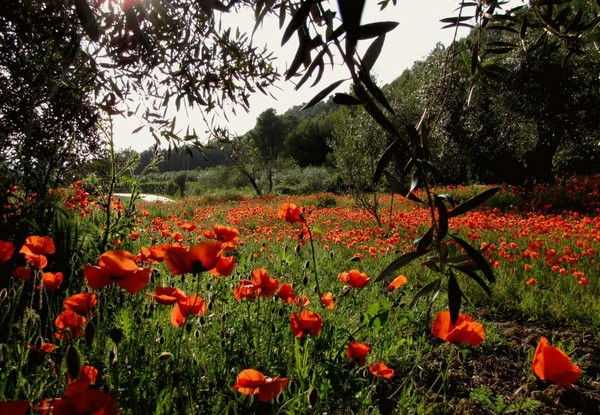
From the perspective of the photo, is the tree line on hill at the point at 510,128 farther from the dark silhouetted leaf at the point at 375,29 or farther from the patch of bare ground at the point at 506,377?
the dark silhouetted leaf at the point at 375,29

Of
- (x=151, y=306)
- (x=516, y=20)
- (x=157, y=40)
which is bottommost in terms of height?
(x=151, y=306)

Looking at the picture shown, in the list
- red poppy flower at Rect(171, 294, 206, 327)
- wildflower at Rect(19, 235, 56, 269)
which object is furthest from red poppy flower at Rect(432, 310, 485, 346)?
wildflower at Rect(19, 235, 56, 269)

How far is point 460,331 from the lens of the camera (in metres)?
1.22

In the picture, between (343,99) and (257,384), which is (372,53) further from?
(257,384)

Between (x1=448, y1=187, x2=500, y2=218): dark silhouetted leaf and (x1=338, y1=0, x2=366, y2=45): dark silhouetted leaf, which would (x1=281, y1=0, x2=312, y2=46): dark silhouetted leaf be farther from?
(x1=448, y1=187, x2=500, y2=218): dark silhouetted leaf

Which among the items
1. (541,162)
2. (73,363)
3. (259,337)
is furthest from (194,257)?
(541,162)

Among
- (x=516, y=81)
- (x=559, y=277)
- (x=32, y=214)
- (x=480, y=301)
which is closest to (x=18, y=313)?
(x=32, y=214)

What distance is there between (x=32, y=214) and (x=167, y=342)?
166 cm

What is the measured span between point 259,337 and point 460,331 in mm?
1204

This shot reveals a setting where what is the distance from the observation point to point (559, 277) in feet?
12.0

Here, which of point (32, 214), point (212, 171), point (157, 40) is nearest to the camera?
point (157, 40)

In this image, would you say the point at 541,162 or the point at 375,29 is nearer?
the point at 375,29

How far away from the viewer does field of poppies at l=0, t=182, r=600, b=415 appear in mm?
1167

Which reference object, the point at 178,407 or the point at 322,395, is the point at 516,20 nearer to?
the point at 322,395
